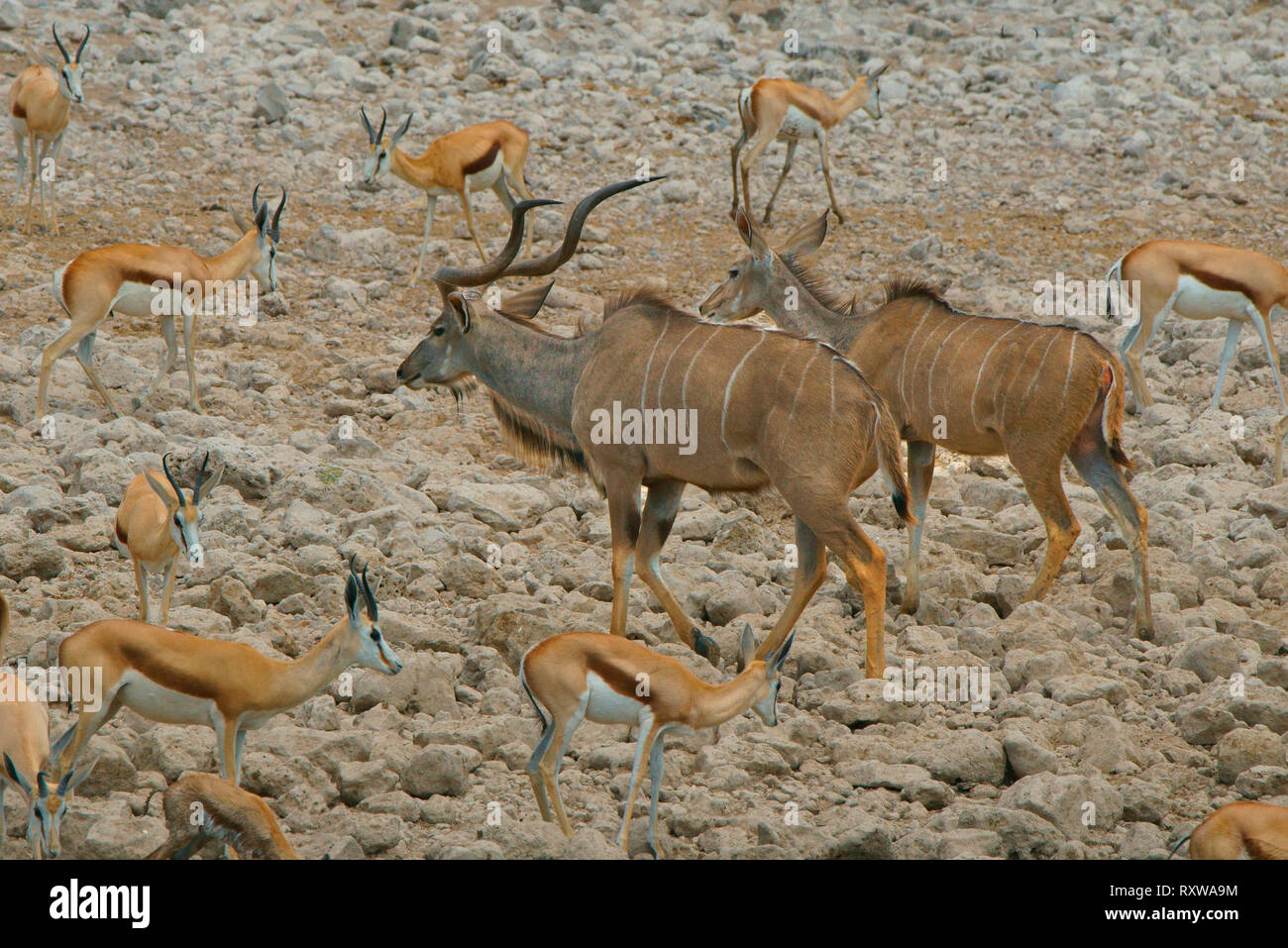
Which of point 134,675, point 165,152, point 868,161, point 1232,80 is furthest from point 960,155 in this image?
point 134,675

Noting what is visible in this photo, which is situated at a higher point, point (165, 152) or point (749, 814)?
point (165, 152)

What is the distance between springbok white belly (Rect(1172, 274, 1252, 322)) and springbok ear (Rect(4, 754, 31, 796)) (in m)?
7.85

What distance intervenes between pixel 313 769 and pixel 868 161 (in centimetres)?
1109

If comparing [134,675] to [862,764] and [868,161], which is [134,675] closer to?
[862,764]

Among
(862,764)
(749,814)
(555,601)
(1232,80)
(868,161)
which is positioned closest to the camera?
(749,814)

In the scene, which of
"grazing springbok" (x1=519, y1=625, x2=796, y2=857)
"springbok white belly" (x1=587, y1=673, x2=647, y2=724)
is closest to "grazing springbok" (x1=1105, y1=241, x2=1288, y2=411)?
"grazing springbok" (x1=519, y1=625, x2=796, y2=857)

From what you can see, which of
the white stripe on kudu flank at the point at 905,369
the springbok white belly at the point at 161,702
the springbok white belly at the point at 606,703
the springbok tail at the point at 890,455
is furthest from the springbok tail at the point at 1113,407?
the springbok white belly at the point at 161,702

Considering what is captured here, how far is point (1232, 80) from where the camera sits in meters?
16.6

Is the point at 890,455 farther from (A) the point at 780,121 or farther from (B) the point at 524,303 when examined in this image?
(A) the point at 780,121

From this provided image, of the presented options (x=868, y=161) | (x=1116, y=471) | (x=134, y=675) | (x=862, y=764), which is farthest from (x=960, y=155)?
(x=134, y=675)

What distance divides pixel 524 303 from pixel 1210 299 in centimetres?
479
